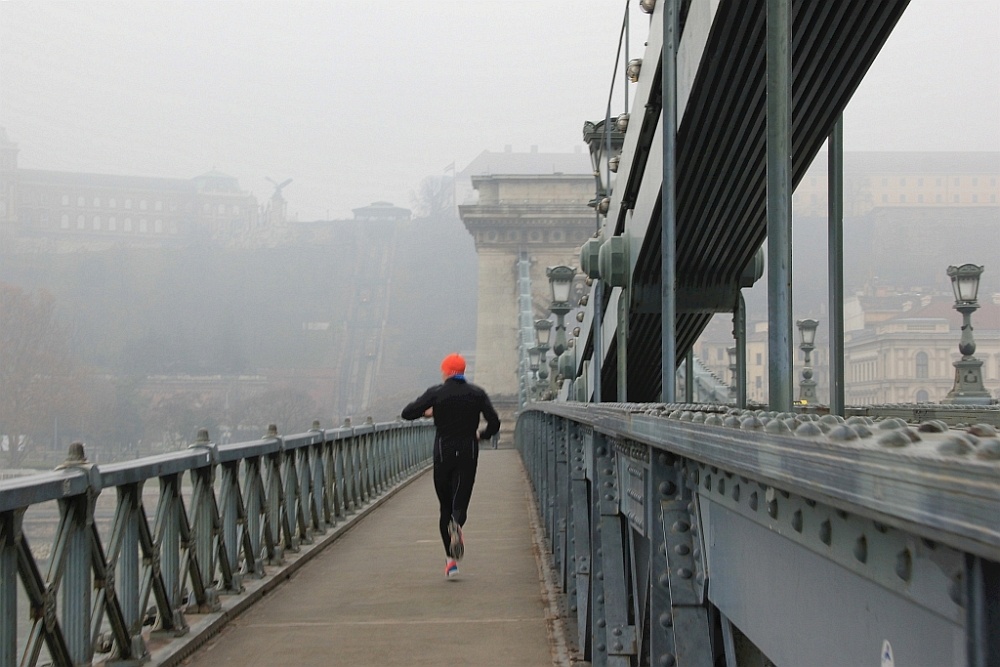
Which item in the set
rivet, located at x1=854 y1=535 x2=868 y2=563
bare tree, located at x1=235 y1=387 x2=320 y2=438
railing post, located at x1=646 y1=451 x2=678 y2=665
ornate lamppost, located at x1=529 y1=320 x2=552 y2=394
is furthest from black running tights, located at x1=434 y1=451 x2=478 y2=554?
bare tree, located at x1=235 y1=387 x2=320 y2=438

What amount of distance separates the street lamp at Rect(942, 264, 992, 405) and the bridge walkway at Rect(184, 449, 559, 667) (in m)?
6.25

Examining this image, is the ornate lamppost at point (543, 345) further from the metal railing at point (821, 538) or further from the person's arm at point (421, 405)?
the metal railing at point (821, 538)

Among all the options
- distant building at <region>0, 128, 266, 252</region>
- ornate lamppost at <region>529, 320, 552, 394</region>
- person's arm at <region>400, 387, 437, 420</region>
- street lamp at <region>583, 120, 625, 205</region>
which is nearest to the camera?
person's arm at <region>400, 387, 437, 420</region>

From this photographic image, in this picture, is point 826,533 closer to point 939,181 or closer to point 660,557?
point 660,557

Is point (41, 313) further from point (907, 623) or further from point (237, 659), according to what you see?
point (907, 623)

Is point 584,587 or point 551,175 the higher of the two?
point 551,175

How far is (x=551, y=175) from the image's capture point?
265 feet

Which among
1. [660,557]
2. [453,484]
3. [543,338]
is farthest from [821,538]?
[543,338]

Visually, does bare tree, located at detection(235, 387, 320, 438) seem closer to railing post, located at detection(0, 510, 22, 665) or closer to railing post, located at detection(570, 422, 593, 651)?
railing post, located at detection(570, 422, 593, 651)

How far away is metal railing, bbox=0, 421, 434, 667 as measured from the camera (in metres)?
4.47

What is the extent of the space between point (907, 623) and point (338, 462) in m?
12.1

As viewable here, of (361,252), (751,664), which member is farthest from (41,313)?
(361,252)

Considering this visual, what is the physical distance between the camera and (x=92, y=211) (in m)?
70.2

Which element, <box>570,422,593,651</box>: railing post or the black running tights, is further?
the black running tights
